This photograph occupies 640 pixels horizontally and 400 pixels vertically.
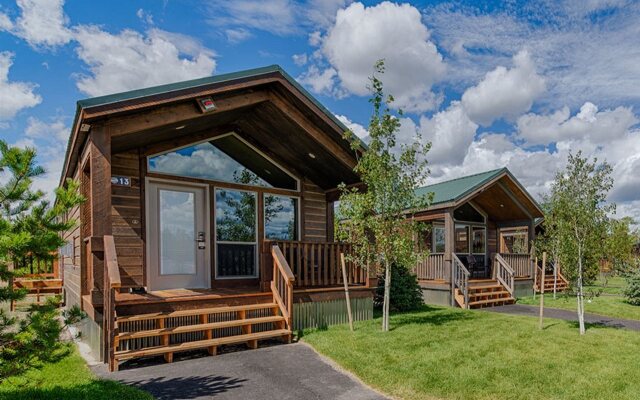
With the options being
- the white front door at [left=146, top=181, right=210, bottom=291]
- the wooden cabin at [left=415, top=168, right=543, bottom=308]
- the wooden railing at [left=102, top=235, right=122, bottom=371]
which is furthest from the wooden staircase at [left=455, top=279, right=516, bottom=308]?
the wooden railing at [left=102, top=235, right=122, bottom=371]

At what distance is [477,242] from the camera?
16.3m

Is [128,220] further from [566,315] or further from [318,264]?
[566,315]

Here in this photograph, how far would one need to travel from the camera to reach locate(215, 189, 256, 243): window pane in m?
8.41

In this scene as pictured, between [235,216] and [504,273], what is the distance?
9.91m

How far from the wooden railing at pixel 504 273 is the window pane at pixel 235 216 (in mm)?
9150

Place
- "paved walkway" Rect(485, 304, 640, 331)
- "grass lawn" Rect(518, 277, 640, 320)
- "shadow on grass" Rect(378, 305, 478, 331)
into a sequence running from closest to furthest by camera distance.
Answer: "shadow on grass" Rect(378, 305, 478, 331)
"paved walkway" Rect(485, 304, 640, 331)
"grass lawn" Rect(518, 277, 640, 320)

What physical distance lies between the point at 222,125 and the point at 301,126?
1.85 metres

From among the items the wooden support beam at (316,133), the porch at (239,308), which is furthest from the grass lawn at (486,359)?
the wooden support beam at (316,133)

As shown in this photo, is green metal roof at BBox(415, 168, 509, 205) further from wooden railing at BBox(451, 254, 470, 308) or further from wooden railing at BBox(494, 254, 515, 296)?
wooden railing at BBox(494, 254, 515, 296)

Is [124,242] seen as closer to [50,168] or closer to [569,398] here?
[50,168]

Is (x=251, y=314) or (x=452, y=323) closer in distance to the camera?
(x=251, y=314)

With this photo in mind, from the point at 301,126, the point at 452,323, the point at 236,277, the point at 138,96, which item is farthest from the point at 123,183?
the point at 452,323

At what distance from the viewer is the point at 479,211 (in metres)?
16.2

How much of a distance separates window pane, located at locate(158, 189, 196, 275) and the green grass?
288cm
